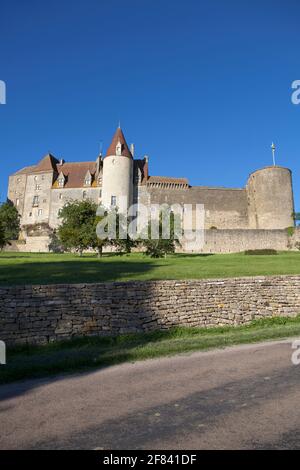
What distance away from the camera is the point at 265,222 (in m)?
64.6

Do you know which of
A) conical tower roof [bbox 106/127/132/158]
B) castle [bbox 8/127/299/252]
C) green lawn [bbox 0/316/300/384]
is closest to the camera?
green lawn [bbox 0/316/300/384]

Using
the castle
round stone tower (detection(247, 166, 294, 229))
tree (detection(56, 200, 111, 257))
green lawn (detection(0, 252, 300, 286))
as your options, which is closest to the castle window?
the castle

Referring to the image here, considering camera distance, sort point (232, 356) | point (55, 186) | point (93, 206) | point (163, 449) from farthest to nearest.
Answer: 1. point (55, 186)
2. point (93, 206)
3. point (232, 356)
4. point (163, 449)

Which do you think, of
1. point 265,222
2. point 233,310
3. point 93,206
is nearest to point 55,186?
point 93,206

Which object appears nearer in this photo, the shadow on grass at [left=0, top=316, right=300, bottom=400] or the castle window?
the shadow on grass at [left=0, top=316, right=300, bottom=400]

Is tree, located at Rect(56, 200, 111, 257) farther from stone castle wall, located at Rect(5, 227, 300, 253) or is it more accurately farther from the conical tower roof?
the conical tower roof

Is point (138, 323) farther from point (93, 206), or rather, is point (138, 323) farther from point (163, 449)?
point (93, 206)

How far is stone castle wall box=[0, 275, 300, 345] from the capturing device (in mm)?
10266

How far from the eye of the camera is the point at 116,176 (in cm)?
6662

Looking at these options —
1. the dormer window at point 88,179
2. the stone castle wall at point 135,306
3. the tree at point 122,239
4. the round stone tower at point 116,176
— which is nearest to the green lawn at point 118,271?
the stone castle wall at point 135,306

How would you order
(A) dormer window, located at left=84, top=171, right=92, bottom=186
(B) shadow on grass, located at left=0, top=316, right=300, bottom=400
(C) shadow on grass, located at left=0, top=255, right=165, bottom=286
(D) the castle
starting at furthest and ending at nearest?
(A) dormer window, located at left=84, top=171, right=92, bottom=186
(D) the castle
(C) shadow on grass, located at left=0, top=255, right=165, bottom=286
(B) shadow on grass, located at left=0, top=316, right=300, bottom=400

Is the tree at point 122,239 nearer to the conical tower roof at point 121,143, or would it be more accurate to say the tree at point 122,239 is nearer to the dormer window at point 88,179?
the conical tower roof at point 121,143

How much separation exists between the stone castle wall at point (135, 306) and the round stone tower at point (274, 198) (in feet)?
170
